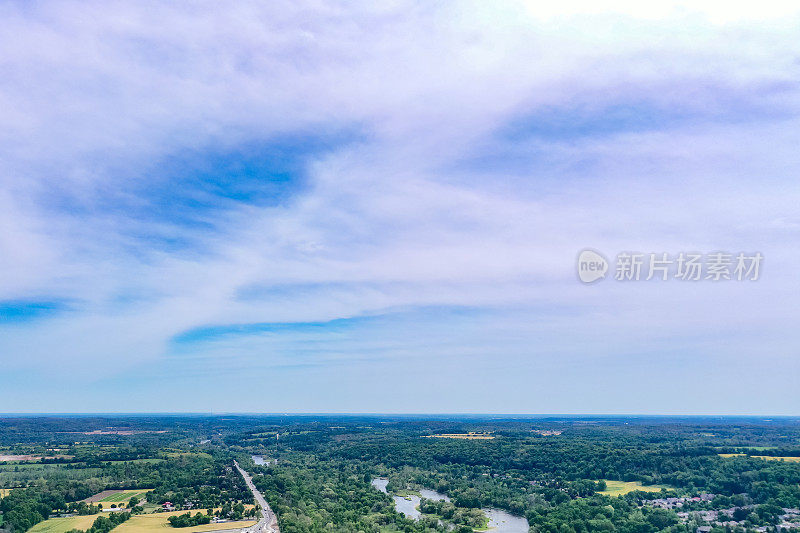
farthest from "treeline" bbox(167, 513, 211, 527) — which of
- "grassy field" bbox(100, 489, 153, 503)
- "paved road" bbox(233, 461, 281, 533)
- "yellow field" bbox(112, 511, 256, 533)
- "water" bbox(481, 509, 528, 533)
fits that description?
"water" bbox(481, 509, 528, 533)

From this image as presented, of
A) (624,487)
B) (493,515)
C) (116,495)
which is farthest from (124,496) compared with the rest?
(624,487)

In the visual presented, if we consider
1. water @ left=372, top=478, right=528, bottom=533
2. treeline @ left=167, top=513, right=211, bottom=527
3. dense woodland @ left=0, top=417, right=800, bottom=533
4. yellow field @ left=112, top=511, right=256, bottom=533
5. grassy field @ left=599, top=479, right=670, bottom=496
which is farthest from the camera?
grassy field @ left=599, top=479, right=670, bottom=496

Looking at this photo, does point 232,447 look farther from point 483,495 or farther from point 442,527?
point 442,527

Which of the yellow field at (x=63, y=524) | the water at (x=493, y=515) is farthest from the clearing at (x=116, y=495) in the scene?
the water at (x=493, y=515)

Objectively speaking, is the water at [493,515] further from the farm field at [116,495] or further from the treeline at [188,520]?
the farm field at [116,495]

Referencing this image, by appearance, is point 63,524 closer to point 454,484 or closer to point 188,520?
point 188,520

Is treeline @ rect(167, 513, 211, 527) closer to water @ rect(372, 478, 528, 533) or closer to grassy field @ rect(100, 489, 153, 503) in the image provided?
grassy field @ rect(100, 489, 153, 503)
